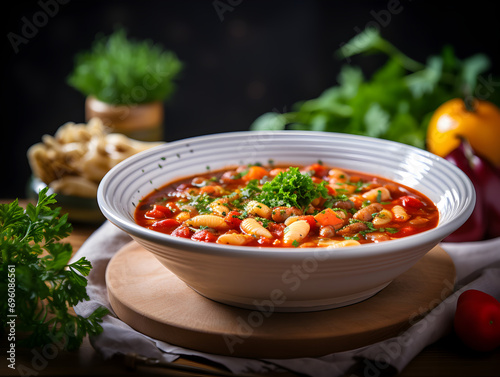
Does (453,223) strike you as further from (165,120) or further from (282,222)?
(165,120)

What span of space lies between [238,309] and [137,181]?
32.9 inches

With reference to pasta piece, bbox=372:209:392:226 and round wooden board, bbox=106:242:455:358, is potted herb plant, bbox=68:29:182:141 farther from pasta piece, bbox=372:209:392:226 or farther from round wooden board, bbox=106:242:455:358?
pasta piece, bbox=372:209:392:226

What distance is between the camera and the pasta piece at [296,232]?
2238 mm

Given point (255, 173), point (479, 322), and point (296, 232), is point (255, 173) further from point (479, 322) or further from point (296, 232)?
point (479, 322)

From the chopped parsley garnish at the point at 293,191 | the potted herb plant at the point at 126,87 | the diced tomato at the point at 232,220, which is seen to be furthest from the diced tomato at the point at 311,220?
the potted herb plant at the point at 126,87

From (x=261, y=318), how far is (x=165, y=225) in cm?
57

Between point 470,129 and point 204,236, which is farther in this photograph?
point 470,129

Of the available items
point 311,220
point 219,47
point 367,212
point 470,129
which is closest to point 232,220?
point 311,220

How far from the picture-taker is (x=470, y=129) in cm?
387

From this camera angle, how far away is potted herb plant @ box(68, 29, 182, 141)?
4.57 m

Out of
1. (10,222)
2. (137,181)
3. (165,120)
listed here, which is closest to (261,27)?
(165,120)

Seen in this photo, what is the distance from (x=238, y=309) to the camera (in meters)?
2.18

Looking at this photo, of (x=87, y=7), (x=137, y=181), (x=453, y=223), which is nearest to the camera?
(x=453, y=223)

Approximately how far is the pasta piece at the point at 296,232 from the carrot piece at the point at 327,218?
10 centimetres
